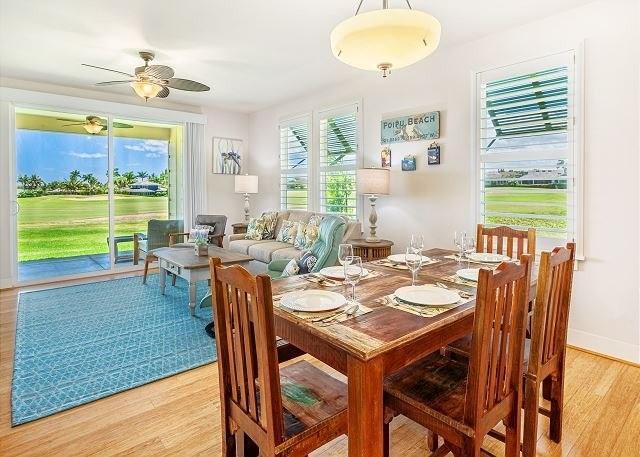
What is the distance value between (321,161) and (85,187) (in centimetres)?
336

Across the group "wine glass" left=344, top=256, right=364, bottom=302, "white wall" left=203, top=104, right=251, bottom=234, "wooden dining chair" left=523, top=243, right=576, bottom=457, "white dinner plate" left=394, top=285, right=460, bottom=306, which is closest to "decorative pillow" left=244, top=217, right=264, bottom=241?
"white wall" left=203, top=104, right=251, bottom=234

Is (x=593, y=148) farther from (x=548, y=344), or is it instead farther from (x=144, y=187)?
(x=144, y=187)

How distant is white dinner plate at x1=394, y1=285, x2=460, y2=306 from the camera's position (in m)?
1.54

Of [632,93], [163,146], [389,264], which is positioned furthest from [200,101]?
[632,93]

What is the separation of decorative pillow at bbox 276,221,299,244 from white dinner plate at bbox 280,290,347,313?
128 inches

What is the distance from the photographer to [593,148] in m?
2.84

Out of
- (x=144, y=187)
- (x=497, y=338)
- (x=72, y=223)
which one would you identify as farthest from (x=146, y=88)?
(x=497, y=338)

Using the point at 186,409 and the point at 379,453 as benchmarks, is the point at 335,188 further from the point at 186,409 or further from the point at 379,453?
the point at 379,453

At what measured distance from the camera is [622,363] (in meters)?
2.73

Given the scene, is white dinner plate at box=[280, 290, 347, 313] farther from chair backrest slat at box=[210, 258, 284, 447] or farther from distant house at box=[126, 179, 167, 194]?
distant house at box=[126, 179, 167, 194]

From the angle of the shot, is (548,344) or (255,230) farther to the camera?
(255,230)

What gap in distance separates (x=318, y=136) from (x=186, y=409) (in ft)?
13.1

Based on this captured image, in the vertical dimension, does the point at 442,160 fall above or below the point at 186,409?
above

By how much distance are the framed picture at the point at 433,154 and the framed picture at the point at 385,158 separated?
516 millimetres
